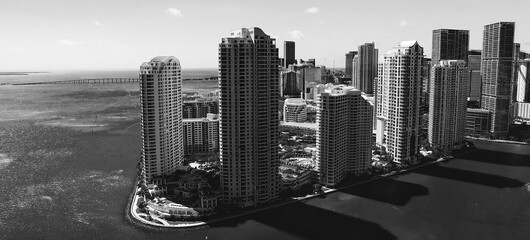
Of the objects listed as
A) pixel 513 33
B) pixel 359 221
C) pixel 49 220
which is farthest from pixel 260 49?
pixel 513 33

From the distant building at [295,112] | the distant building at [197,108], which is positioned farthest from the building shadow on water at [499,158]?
the distant building at [197,108]

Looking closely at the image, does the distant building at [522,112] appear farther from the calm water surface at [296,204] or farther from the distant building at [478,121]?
the calm water surface at [296,204]

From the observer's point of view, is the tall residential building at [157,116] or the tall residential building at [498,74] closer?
the tall residential building at [157,116]

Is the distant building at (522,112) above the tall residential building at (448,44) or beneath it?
beneath

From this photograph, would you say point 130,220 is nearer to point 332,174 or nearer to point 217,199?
point 217,199

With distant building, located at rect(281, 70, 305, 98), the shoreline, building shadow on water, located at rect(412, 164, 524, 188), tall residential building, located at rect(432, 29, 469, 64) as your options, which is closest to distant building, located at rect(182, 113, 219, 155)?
the shoreline

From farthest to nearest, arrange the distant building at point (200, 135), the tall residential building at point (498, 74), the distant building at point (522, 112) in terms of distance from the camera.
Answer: the distant building at point (522, 112), the tall residential building at point (498, 74), the distant building at point (200, 135)

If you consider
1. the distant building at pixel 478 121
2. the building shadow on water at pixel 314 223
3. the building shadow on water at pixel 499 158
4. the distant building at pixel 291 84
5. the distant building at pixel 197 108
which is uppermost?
the distant building at pixel 291 84
